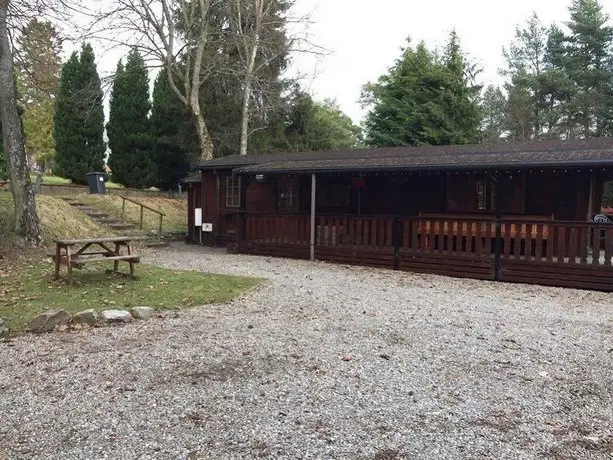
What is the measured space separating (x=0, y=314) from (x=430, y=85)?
81.9 ft

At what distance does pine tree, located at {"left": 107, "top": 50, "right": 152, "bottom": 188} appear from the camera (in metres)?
24.1

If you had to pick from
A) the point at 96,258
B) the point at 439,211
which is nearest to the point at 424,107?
the point at 439,211

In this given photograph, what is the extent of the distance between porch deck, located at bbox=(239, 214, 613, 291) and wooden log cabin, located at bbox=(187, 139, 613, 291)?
0.02m

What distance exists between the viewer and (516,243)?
9.72 metres

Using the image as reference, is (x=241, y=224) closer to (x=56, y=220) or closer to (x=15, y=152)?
(x=56, y=220)

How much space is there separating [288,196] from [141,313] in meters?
9.15

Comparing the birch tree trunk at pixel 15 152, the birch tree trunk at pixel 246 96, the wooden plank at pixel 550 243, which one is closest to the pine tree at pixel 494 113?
the birch tree trunk at pixel 246 96

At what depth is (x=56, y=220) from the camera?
43.8 ft

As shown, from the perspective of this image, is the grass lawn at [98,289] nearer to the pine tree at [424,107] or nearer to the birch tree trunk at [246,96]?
the birch tree trunk at [246,96]

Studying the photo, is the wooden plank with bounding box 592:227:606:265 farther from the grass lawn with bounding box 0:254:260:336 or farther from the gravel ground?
the grass lawn with bounding box 0:254:260:336

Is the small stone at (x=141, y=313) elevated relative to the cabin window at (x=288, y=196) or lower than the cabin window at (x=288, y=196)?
lower

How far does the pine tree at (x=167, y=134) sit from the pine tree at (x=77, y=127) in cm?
257

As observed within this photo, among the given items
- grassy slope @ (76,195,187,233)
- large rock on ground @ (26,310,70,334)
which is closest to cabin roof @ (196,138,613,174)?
grassy slope @ (76,195,187,233)

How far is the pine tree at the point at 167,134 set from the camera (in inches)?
953
